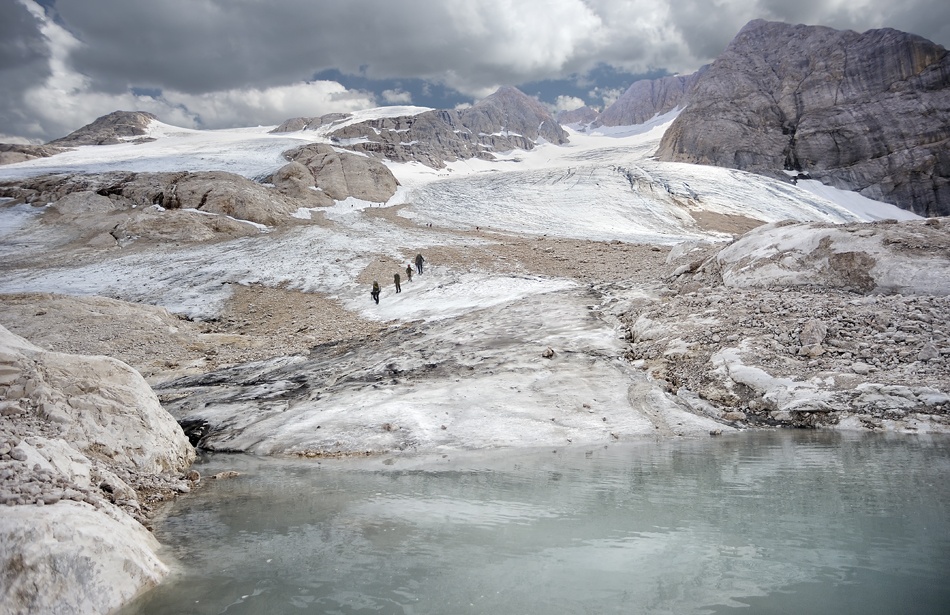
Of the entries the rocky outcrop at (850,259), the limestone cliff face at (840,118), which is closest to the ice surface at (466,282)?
the rocky outcrop at (850,259)

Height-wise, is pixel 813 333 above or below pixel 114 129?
below

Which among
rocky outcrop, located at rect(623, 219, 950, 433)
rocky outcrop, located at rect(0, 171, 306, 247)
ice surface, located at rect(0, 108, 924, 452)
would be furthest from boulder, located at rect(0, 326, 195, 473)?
rocky outcrop, located at rect(0, 171, 306, 247)

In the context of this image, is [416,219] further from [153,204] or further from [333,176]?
[153,204]

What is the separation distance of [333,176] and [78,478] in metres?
51.6

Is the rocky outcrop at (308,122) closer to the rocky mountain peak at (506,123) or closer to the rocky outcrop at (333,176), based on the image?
the rocky mountain peak at (506,123)

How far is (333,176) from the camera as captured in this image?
54281 millimetres

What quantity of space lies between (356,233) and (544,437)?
98.8 feet

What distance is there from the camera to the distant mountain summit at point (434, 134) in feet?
331

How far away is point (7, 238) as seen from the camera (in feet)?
123

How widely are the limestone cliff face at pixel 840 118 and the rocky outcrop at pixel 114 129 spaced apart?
109786mm

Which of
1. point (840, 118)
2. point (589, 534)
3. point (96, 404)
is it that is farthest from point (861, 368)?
point (840, 118)

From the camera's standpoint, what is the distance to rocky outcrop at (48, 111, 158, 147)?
4218 inches

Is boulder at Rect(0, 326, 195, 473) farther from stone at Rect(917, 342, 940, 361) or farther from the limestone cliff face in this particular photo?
the limestone cliff face

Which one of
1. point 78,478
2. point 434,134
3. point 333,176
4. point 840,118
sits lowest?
point 78,478
